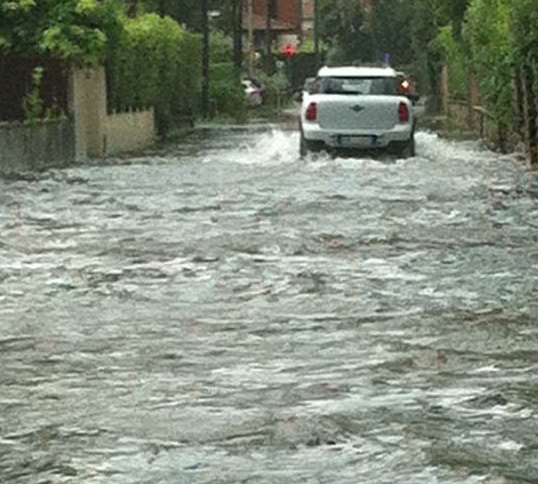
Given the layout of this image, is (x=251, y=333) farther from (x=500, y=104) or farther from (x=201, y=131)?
(x=201, y=131)

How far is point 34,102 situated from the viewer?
34.0 m

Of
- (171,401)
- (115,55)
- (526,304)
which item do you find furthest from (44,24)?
(171,401)

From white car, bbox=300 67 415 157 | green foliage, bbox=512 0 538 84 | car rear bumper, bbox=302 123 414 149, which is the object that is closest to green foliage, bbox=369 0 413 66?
white car, bbox=300 67 415 157

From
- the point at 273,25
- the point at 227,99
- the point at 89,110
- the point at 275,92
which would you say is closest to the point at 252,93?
the point at 275,92

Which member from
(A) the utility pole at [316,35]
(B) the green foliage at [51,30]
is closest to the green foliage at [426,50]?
(A) the utility pole at [316,35]

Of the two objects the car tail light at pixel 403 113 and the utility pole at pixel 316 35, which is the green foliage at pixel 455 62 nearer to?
the car tail light at pixel 403 113

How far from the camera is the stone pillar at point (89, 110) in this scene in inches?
1447

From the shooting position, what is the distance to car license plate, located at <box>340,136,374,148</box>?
32906 mm

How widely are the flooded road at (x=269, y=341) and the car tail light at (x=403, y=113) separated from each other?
9.57 meters

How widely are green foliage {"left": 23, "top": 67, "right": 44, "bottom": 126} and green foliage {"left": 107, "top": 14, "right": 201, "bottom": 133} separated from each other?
15.4 ft

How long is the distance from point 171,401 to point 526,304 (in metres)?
4.39

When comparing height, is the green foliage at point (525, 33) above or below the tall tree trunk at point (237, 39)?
above

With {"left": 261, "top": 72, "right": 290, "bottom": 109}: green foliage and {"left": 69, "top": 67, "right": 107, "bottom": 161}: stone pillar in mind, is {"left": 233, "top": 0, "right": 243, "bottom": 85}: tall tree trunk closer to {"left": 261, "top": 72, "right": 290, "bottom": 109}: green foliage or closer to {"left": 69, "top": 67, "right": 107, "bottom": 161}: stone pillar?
{"left": 261, "top": 72, "right": 290, "bottom": 109}: green foliage

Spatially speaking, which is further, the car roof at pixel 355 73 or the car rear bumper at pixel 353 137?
the car roof at pixel 355 73
